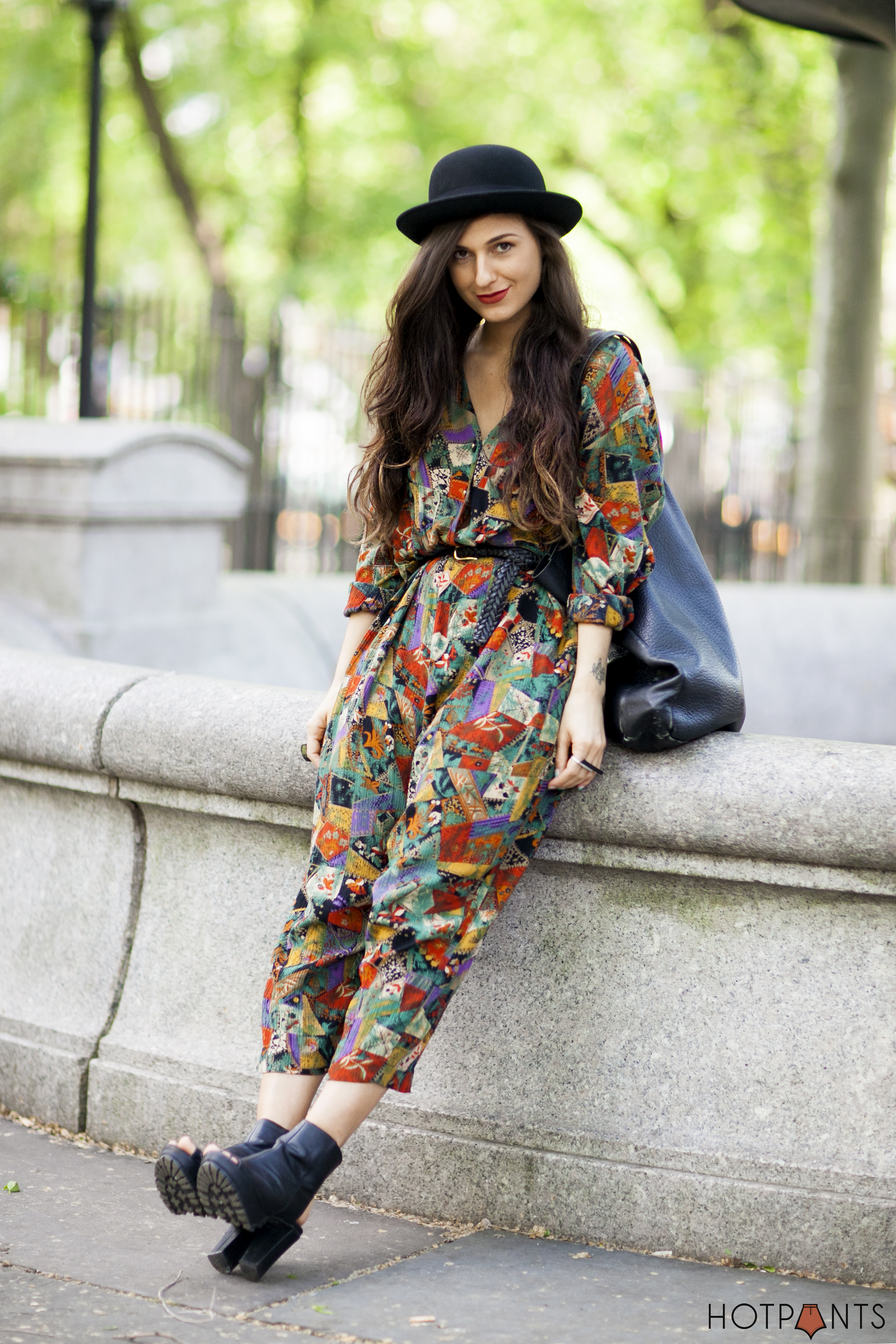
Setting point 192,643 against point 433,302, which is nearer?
point 433,302

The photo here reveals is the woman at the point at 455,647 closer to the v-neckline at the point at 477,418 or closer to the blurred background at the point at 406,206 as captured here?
the v-neckline at the point at 477,418

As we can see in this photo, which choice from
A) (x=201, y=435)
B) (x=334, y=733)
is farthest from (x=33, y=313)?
(x=334, y=733)

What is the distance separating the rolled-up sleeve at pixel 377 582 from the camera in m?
Answer: 3.20

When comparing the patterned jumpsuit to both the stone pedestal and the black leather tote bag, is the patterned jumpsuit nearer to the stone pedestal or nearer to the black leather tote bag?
the black leather tote bag

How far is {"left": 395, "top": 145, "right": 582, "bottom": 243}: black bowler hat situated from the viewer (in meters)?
2.90

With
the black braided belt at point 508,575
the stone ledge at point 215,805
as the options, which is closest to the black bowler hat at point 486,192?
the black braided belt at point 508,575

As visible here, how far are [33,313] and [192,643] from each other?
332cm

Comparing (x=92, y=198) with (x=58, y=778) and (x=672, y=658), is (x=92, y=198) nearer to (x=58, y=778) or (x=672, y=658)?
(x=58, y=778)

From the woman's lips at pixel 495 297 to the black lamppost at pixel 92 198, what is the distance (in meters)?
5.89

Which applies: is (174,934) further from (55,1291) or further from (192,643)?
(192,643)

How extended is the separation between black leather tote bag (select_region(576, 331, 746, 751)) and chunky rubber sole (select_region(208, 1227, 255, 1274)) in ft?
3.79

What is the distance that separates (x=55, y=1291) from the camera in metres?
2.54

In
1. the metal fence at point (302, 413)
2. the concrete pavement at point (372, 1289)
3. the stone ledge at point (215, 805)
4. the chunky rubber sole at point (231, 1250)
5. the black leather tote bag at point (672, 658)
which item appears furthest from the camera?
the metal fence at point (302, 413)

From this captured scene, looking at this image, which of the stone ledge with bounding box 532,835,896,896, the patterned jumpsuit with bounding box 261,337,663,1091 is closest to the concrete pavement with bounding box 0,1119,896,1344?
the patterned jumpsuit with bounding box 261,337,663,1091
